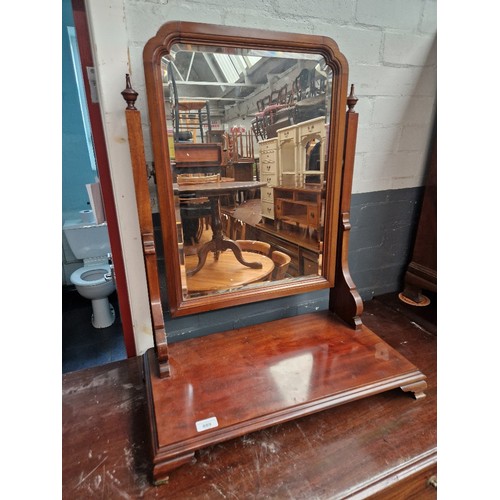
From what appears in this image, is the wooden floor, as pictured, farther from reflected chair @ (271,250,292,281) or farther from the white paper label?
reflected chair @ (271,250,292,281)

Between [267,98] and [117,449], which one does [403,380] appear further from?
[267,98]

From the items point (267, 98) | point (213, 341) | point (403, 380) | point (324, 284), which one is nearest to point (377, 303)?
point (324, 284)

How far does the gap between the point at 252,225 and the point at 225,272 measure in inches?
6.0

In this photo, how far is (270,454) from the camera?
0.60 meters

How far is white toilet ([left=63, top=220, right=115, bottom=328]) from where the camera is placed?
1.87 m

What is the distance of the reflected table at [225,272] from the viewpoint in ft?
2.66

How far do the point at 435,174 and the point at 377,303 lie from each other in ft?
1.63

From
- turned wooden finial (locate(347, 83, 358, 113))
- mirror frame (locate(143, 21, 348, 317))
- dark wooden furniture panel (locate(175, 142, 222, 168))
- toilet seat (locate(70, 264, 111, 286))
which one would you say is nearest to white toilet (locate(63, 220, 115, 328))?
toilet seat (locate(70, 264, 111, 286))

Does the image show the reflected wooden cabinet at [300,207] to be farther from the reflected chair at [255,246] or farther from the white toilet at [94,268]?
the white toilet at [94,268]

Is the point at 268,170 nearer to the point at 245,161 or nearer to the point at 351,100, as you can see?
the point at 245,161

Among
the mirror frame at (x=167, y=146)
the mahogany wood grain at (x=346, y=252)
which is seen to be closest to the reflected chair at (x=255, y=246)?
the mirror frame at (x=167, y=146)

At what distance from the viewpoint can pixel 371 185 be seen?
1016mm

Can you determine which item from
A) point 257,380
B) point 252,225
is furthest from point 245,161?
point 257,380

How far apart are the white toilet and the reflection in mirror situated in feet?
4.32
